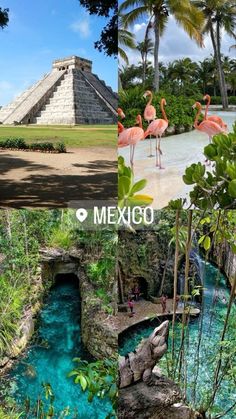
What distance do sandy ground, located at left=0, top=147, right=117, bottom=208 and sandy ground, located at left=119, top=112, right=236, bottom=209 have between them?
0.54m

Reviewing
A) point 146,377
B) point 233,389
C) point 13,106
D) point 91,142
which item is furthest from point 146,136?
point 233,389

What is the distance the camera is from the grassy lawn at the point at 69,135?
256 cm

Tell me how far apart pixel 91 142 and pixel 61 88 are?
632 millimetres

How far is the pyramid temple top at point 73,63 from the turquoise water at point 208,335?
103 cm

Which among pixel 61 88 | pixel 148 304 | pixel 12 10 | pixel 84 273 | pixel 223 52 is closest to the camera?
pixel 223 52

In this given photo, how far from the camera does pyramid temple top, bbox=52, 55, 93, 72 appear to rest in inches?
94.3

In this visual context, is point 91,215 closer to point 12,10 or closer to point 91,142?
point 91,142

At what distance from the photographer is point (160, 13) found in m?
1.88

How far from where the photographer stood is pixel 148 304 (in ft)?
7.14

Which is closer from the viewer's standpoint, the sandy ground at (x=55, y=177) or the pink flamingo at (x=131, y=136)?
the pink flamingo at (x=131, y=136)

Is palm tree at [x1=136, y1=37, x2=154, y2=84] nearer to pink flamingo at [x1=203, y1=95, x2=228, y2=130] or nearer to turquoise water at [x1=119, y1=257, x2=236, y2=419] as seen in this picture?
pink flamingo at [x1=203, y1=95, x2=228, y2=130]

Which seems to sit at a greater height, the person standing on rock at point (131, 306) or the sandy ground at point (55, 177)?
the sandy ground at point (55, 177)

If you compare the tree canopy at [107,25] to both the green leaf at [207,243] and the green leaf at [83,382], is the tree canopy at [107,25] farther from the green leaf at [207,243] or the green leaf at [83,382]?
the green leaf at [83,382]

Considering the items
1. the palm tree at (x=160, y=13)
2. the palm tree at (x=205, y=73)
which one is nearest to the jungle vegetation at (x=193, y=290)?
the palm tree at (x=205, y=73)
